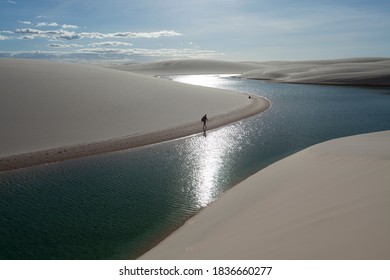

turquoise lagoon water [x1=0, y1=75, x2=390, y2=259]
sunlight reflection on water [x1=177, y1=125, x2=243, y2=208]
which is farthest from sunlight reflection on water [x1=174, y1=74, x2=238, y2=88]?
turquoise lagoon water [x1=0, y1=75, x2=390, y2=259]

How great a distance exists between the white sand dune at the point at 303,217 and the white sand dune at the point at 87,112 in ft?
37.3

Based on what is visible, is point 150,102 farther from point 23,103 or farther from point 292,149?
point 292,149

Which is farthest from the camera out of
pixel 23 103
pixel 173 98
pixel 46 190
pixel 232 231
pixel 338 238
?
pixel 173 98

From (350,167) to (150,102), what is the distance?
23.2 m

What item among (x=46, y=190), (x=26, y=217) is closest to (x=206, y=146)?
(x=46, y=190)

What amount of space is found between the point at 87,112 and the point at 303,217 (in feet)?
71.9

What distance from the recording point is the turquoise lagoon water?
9.56 metres

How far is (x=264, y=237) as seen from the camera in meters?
7.42

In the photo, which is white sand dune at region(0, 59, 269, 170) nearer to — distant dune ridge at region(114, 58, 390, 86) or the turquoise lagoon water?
the turquoise lagoon water

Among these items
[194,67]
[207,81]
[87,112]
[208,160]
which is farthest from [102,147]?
[194,67]

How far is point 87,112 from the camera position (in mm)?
26234

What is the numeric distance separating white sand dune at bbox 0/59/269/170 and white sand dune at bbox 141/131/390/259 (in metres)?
11.4

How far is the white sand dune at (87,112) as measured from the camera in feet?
65.4

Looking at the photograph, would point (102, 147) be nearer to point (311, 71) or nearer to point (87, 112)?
point (87, 112)
